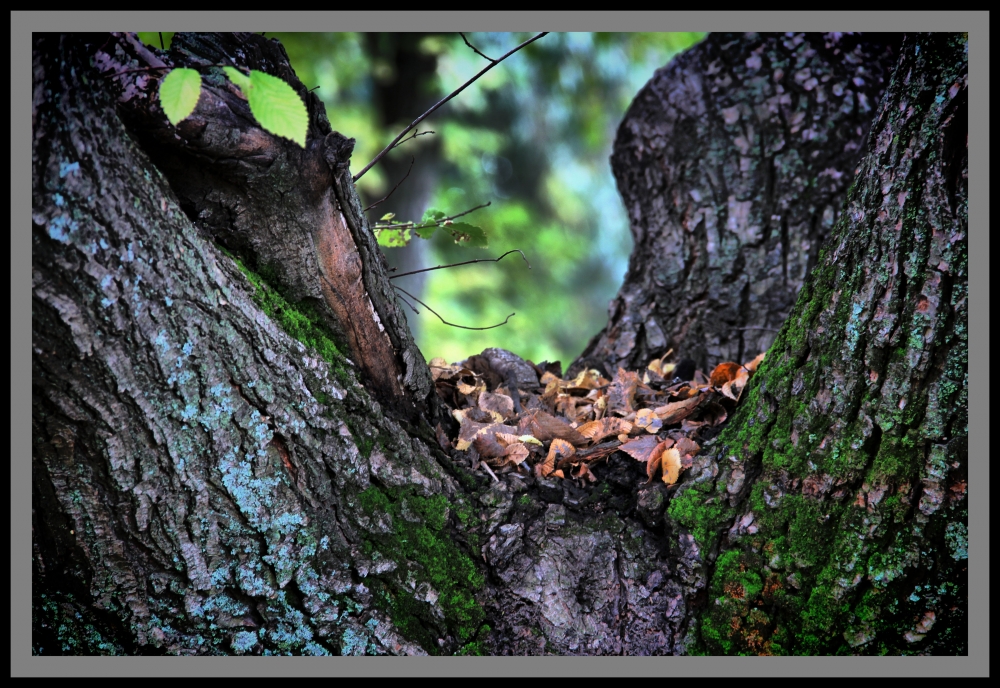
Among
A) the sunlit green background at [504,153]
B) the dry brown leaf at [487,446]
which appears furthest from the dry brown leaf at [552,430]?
the sunlit green background at [504,153]

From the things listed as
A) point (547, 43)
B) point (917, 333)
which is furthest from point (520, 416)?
point (547, 43)

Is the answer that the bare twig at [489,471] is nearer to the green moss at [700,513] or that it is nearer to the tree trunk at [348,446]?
the tree trunk at [348,446]

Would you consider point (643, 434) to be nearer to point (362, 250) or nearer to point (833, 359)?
point (833, 359)

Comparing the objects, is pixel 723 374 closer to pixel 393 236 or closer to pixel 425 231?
pixel 425 231

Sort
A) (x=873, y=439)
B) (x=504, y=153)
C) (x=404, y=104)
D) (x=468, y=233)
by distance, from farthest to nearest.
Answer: (x=504, y=153) < (x=404, y=104) < (x=468, y=233) < (x=873, y=439)

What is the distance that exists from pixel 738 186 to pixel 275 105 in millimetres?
1880

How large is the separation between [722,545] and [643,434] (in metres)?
0.34

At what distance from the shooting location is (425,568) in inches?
51.2

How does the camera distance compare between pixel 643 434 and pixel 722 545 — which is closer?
pixel 722 545

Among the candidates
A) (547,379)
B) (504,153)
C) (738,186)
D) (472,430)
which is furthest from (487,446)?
(504,153)

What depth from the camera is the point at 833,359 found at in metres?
1.24

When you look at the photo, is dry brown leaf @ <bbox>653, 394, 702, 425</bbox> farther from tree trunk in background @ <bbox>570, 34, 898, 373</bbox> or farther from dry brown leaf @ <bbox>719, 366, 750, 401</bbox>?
tree trunk in background @ <bbox>570, 34, 898, 373</bbox>

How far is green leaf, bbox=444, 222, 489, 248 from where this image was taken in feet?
6.10

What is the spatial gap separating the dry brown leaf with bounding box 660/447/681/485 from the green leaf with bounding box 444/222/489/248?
819 mm
